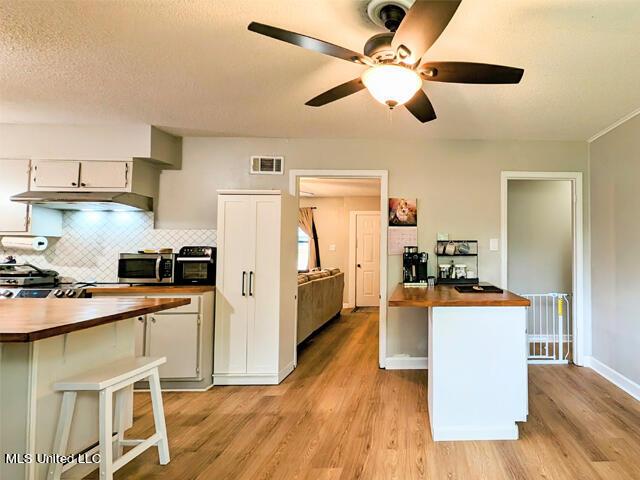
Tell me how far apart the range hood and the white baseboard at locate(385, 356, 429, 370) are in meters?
3.03

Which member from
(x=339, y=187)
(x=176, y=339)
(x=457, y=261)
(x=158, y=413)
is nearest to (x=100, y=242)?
(x=176, y=339)

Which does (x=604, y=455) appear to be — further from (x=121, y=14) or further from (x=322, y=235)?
(x=322, y=235)

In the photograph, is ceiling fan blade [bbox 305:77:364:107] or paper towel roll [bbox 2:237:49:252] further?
paper towel roll [bbox 2:237:49:252]

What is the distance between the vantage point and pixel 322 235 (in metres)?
7.88

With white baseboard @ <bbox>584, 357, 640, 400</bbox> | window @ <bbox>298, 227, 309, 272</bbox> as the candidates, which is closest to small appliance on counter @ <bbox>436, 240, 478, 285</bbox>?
white baseboard @ <bbox>584, 357, 640, 400</bbox>

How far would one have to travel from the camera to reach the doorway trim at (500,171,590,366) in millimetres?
3725

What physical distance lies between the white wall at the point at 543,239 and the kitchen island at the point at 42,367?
4.67 metres

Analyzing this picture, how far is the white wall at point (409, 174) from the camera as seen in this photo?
3770 mm

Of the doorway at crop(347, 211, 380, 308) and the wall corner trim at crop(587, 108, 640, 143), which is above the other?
the wall corner trim at crop(587, 108, 640, 143)

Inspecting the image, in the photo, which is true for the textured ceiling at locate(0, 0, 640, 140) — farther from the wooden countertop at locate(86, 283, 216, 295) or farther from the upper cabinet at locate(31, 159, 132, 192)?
the wooden countertop at locate(86, 283, 216, 295)

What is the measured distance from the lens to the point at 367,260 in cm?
769

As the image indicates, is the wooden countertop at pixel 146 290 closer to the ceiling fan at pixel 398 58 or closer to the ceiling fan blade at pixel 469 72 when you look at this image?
the ceiling fan at pixel 398 58

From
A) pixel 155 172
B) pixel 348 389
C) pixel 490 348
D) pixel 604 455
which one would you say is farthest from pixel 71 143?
→ pixel 604 455

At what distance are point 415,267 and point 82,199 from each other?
10.7ft
